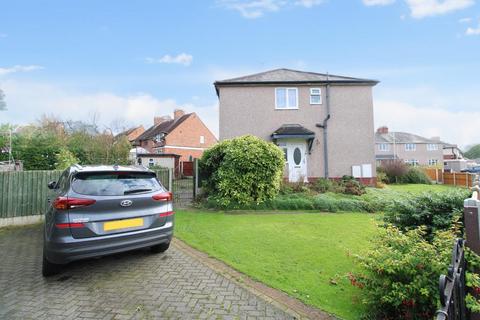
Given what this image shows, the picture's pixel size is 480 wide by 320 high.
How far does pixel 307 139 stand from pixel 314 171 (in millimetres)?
2053

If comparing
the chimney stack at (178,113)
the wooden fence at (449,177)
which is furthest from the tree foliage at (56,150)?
the wooden fence at (449,177)

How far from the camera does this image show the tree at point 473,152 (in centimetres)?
7575

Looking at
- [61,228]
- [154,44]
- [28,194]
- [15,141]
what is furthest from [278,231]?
[15,141]

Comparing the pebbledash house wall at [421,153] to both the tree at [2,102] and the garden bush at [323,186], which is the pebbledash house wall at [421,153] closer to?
the garden bush at [323,186]

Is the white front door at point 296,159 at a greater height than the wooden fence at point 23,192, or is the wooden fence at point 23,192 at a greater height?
the white front door at point 296,159

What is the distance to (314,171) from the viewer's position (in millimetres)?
14445

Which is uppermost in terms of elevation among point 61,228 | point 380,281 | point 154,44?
point 154,44

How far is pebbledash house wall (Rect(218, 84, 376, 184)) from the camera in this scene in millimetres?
14430

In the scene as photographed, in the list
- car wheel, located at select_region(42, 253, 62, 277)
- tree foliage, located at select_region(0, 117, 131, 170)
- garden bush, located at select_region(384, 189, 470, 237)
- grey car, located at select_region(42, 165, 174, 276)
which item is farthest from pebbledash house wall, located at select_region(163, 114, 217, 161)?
garden bush, located at select_region(384, 189, 470, 237)

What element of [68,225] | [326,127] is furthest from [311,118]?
[68,225]

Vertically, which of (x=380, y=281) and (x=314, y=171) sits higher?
(x=314, y=171)

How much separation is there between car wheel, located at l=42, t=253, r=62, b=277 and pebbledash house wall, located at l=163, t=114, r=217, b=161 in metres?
27.9

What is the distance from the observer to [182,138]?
3328cm

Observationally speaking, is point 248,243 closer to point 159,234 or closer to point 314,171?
point 159,234
